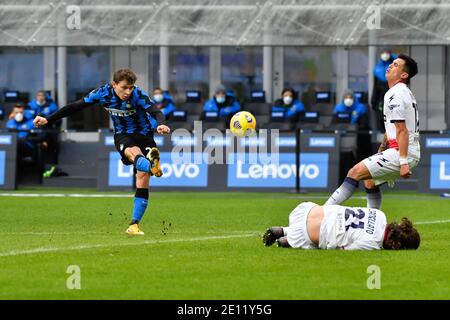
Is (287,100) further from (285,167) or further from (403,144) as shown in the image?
(403,144)

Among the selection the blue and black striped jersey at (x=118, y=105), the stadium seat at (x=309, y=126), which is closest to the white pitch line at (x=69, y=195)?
the stadium seat at (x=309, y=126)

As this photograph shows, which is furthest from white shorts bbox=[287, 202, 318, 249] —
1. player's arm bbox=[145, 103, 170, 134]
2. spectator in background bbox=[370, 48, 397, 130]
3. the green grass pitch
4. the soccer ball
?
spectator in background bbox=[370, 48, 397, 130]

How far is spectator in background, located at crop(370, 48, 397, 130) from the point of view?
3070 cm

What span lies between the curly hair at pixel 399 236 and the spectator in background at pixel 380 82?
16410mm

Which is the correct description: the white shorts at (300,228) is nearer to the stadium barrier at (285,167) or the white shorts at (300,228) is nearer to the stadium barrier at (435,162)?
the stadium barrier at (285,167)

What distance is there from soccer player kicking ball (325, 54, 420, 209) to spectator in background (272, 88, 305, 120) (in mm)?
15430

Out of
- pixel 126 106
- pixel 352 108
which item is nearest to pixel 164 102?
pixel 352 108

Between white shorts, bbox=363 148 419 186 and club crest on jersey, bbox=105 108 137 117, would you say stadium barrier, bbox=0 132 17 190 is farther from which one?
white shorts, bbox=363 148 419 186

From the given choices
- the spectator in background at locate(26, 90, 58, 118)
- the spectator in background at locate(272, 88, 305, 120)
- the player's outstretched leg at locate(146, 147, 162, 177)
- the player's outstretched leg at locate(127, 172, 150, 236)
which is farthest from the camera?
the spectator in background at locate(26, 90, 58, 118)

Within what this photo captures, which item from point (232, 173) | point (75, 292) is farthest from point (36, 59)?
point (75, 292)

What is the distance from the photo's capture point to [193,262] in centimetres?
1322

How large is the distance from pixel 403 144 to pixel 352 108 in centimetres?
1618

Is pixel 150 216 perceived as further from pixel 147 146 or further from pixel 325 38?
pixel 325 38

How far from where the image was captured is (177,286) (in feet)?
37.3
